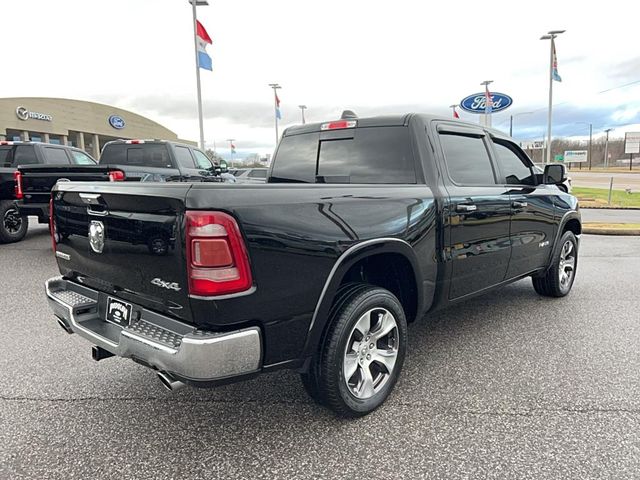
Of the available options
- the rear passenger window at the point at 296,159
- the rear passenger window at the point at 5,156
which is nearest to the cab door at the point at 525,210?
the rear passenger window at the point at 296,159

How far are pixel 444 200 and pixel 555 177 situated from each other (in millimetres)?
2048

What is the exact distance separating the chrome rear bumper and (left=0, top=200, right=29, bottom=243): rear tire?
24.3ft

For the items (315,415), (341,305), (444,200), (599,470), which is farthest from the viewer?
(444,200)

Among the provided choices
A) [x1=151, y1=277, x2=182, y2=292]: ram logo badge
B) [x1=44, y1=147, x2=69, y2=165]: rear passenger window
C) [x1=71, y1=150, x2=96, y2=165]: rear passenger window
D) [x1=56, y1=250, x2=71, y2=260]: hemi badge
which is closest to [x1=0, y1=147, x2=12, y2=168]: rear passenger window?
[x1=44, y1=147, x2=69, y2=165]: rear passenger window

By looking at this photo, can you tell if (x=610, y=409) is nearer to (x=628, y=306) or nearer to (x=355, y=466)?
(x=355, y=466)

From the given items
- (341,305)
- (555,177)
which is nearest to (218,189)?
(341,305)

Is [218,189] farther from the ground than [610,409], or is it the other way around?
[218,189]

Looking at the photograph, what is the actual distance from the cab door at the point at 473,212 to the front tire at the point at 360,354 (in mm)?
803

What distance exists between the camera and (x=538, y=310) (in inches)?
190

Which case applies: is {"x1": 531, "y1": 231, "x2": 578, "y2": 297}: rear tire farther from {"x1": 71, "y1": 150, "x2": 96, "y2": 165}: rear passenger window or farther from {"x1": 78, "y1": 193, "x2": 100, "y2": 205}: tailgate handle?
{"x1": 71, "y1": 150, "x2": 96, "y2": 165}: rear passenger window

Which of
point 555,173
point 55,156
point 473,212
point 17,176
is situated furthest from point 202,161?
point 473,212

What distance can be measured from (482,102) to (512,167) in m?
16.1

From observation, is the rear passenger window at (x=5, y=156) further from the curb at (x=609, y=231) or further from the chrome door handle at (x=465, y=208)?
the curb at (x=609, y=231)

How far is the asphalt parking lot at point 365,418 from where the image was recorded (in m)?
2.35
